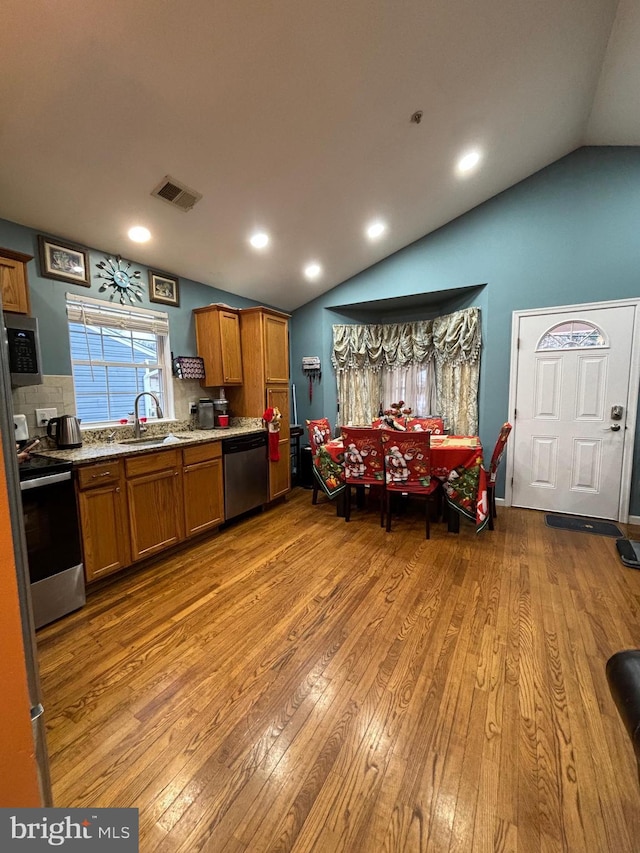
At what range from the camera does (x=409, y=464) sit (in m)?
2.96

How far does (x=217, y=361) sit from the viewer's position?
3.60 m

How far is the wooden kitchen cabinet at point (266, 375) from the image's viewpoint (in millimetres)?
3693

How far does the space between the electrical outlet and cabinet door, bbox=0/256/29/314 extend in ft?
2.34

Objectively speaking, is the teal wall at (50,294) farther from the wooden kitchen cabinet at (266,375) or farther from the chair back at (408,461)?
the chair back at (408,461)

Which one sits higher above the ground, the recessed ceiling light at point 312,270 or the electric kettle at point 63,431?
the recessed ceiling light at point 312,270

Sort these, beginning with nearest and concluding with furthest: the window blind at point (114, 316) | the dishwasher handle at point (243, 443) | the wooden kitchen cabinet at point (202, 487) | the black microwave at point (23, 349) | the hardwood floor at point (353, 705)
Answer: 1. the hardwood floor at point (353, 705)
2. the black microwave at point (23, 349)
3. the window blind at point (114, 316)
4. the wooden kitchen cabinet at point (202, 487)
5. the dishwasher handle at point (243, 443)

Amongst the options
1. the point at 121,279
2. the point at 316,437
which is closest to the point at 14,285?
the point at 121,279

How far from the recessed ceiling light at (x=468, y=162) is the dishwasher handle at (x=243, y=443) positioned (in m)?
3.01

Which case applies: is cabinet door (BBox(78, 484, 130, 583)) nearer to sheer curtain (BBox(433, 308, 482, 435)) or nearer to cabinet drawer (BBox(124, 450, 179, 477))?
cabinet drawer (BBox(124, 450, 179, 477))

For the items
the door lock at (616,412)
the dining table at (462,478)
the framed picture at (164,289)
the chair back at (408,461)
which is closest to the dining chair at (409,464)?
the chair back at (408,461)

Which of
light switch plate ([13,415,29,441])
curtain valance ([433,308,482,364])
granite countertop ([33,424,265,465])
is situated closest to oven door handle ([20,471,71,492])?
granite countertop ([33,424,265,465])

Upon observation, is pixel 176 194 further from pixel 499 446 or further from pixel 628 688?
pixel 628 688

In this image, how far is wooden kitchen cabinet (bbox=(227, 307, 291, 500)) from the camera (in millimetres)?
3693

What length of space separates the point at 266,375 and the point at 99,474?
1935 mm
